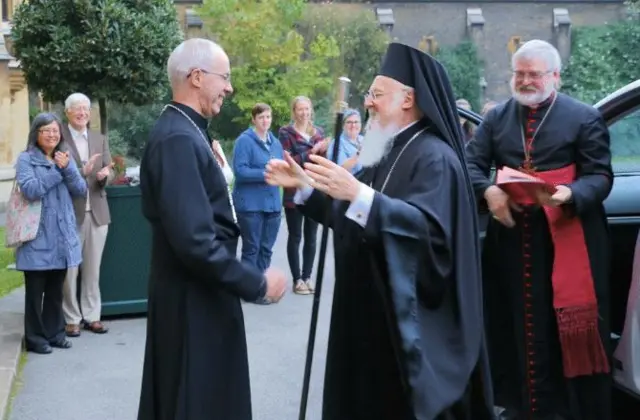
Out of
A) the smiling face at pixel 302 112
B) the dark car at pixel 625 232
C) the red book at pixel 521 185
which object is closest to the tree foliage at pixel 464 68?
the smiling face at pixel 302 112

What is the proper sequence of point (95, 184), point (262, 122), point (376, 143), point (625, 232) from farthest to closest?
1. point (262, 122)
2. point (95, 184)
3. point (625, 232)
4. point (376, 143)

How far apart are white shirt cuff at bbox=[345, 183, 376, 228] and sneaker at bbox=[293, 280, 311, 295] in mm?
6470

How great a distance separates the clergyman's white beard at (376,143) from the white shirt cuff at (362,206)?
1.43ft

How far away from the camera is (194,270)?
4.02m

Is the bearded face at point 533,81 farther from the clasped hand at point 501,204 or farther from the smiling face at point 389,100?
the smiling face at point 389,100

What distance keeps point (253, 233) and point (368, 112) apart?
5.32 metres

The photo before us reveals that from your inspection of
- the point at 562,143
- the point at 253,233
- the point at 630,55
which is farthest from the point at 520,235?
the point at 630,55

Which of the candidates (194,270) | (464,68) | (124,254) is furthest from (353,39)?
(194,270)

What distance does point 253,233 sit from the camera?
9.77 metres

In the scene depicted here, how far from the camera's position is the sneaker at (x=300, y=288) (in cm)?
A: 1043

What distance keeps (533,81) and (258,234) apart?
479 cm

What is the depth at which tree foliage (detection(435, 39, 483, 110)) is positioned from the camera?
55844 mm

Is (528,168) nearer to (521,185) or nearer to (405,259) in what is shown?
(521,185)

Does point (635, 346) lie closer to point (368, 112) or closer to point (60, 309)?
point (368, 112)
